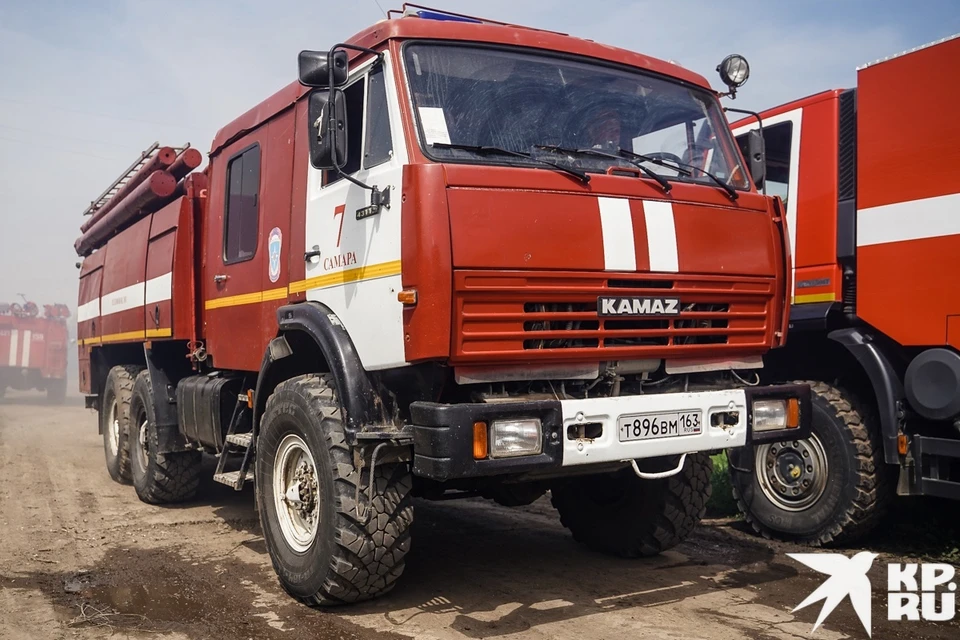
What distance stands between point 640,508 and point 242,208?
3245mm

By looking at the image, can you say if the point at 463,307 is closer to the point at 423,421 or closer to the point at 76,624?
the point at 423,421

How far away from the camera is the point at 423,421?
12.3ft

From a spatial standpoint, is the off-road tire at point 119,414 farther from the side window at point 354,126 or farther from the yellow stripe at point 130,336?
the side window at point 354,126

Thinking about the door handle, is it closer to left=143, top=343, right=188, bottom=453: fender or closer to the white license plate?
the white license plate

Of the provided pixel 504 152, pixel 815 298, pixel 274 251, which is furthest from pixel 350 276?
pixel 815 298

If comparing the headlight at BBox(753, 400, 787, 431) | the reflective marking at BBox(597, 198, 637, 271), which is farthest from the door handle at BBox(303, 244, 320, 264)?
the headlight at BBox(753, 400, 787, 431)

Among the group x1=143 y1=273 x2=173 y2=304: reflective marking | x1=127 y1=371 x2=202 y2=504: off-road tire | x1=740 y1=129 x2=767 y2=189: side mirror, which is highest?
x1=740 y1=129 x2=767 y2=189: side mirror

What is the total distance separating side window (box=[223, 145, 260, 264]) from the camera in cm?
578

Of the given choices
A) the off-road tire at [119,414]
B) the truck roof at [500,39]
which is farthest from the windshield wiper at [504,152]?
the off-road tire at [119,414]

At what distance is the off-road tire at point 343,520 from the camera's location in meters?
4.12

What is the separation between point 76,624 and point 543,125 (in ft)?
10.7

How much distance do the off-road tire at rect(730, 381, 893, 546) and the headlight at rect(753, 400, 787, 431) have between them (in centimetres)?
113

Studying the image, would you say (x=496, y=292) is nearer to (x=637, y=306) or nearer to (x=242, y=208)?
(x=637, y=306)

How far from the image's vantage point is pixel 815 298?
18.6ft
